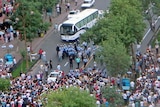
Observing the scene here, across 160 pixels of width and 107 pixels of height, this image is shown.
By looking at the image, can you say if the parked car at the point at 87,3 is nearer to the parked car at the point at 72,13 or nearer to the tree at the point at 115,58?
the parked car at the point at 72,13

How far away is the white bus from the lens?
69438 millimetres

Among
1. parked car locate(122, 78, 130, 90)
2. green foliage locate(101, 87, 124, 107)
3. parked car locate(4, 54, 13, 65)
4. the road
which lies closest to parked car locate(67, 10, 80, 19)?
the road

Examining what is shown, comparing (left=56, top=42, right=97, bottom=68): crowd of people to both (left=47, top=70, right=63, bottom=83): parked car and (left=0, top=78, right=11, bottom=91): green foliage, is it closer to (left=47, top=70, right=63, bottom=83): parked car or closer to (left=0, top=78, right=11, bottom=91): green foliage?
(left=47, top=70, right=63, bottom=83): parked car

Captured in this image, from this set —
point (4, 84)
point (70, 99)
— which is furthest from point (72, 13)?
point (70, 99)

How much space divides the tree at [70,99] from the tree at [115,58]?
10968 millimetres

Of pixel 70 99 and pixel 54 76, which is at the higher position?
pixel 70 99

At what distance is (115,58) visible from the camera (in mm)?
54969

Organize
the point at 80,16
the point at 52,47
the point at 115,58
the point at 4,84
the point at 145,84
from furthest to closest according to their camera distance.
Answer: the point at 80,16
the point at 52,47
the point at 115,58
the point at 4,84
the point at 145,84

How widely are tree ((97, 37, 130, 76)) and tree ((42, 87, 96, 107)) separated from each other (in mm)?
10968

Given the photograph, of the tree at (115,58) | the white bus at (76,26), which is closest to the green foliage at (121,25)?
the tree at (115,58)

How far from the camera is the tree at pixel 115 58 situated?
54969 mm

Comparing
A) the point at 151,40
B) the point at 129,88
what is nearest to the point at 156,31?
the point at 151,40

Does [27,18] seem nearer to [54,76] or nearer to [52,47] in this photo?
[52,47]

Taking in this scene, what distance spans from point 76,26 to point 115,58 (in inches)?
610
